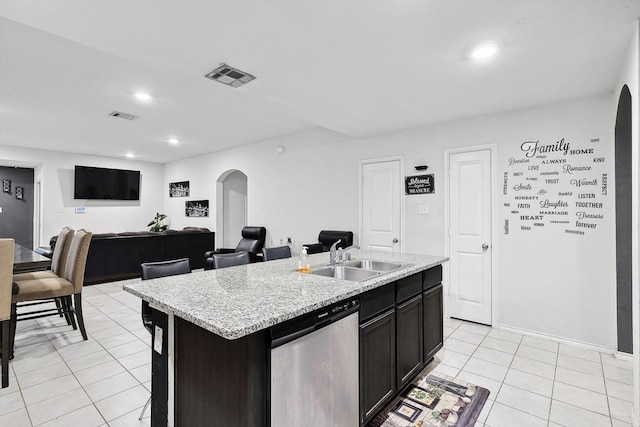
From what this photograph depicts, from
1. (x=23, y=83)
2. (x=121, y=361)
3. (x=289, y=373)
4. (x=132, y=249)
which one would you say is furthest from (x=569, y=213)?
(x=132, y=249)

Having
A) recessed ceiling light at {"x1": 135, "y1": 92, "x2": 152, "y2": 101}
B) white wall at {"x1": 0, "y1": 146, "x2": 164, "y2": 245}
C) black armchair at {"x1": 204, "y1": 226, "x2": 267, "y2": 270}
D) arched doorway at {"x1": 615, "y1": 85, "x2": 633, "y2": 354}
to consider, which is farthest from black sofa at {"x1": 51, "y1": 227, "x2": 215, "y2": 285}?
arched doorway at {"x1": 615, "y1": 85, "x2": 633, "y2": 354}

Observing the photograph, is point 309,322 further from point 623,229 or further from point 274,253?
point 623,229

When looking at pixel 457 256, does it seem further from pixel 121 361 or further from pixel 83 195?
pixel 83 195

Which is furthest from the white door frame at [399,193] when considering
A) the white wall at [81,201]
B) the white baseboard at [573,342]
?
the white wall at [81,201]

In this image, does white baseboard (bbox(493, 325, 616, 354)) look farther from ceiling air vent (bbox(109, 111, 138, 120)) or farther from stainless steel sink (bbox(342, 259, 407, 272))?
ceiling air vent (bbox(109, 111, 138, 120))

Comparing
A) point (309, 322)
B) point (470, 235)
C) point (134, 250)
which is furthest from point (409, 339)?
point (134, 250)

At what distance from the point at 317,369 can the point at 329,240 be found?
3.38m

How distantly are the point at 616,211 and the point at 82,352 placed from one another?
5.22 meters

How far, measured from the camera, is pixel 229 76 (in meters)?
2.75

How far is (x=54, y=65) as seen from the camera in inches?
116

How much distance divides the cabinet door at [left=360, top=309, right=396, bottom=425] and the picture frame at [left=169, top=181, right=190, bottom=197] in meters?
7.05

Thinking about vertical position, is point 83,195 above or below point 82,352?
above

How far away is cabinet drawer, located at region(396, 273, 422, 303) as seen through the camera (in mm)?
2216

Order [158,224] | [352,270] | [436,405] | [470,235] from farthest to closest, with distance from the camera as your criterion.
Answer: [158,224] < [470,235] < [352,270] < [436,405]
